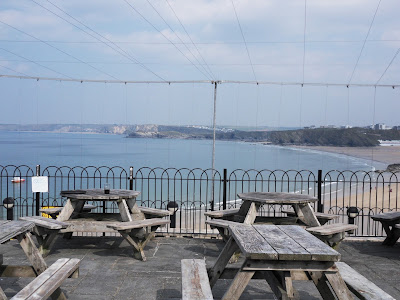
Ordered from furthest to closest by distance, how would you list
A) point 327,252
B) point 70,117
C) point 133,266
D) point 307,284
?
point 70,117 < point 133,266 < point 307,284 < point 327,252

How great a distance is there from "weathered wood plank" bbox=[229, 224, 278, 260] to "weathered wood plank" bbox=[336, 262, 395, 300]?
804mm

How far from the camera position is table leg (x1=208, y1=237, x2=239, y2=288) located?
443cm

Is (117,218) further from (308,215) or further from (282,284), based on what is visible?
(282,284)

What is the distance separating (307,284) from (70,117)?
2064cm

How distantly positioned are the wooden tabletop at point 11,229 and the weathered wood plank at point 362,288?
2937 millimetres

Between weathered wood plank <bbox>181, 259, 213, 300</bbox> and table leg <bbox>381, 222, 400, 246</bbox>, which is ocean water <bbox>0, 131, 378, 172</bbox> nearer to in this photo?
table leg <bbox>381, 222, 400, 246</bbox>

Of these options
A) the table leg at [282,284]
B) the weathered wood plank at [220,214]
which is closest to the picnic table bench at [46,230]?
the weathered wood plank at [220,214]

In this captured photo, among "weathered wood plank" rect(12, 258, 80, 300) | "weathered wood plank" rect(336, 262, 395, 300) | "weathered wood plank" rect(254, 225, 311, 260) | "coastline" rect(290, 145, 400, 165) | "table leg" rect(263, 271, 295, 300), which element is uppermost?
"weathered wood plank" rect(254, 225, 311, 260)

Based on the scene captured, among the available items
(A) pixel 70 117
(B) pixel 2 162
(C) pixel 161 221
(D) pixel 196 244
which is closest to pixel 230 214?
(D) pixel 196 244

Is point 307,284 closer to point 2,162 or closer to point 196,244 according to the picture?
point 196,244

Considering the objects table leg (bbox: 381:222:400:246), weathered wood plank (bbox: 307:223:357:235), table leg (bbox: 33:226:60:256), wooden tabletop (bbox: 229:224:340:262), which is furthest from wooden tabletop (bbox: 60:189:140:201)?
table leg (bbox: 381:222:400:246)

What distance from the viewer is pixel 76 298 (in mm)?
4992

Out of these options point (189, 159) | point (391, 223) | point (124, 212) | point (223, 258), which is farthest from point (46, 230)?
point (189, 159)

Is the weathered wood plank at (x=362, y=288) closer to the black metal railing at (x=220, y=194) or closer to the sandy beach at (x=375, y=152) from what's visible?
the black metal railing at (x=220, y=194)
